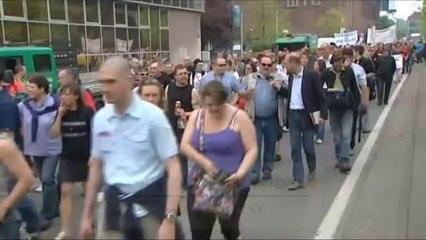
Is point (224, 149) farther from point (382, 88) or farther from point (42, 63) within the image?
point (42, 63)

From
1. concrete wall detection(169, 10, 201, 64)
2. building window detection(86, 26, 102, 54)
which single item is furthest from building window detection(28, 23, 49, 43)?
concrete wall detection(169, 10, 201, 64)

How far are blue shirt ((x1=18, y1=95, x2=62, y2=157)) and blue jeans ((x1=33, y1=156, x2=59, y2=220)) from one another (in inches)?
3.5

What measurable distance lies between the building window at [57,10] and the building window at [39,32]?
2.71 ft

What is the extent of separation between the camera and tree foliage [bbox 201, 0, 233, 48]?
61.7 m

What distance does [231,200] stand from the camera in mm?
4438

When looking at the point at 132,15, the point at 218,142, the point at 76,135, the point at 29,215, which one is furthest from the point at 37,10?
the point at 218,142

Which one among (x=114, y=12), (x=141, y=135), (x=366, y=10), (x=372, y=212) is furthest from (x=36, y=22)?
(x=366, y=10)

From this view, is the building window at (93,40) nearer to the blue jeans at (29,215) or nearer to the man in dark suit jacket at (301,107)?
the man in dark suit jacket at (301,107)

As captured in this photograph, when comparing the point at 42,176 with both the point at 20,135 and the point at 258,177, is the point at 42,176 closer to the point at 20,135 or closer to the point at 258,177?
the point at 20,135

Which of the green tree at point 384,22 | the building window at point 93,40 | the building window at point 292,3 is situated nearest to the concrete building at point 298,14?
the building window at point 292,3

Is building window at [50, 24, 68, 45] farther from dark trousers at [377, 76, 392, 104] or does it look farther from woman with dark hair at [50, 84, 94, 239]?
woman with dark hair at [50, 84, 94, 239]

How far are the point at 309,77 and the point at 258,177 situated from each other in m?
1.44

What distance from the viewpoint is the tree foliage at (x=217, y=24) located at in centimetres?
6172

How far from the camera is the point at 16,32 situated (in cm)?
2539
